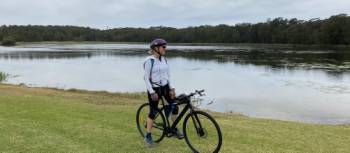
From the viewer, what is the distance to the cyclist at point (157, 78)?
220 inches

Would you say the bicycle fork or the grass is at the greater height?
the bicycle fork

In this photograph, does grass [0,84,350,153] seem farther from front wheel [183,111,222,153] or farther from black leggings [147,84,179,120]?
black leggings [147,84,179,120]

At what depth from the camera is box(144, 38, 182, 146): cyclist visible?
5598mm

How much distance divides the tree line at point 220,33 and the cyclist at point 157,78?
83803mm

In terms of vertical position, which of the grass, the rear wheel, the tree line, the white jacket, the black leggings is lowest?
the grass

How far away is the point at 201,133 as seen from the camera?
5648mm

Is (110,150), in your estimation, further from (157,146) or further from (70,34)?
(70,34)

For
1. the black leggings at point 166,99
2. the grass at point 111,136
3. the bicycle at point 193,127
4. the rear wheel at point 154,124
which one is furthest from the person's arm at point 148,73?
the grass at point 111,136

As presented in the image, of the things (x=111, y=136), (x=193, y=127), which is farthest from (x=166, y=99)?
(x=111, y=136)

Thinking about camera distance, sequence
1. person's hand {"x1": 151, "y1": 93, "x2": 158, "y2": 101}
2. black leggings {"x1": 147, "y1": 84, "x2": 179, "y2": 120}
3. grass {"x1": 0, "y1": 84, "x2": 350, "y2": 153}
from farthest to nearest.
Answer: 1. grass {"x1": 0, "y1": 84, "x2": 350, "y2": 153}
2. black leggings {"x1": 147, "y1": 84, "x2": 179, "y2": 120}
3. person's hand {"x1": 151, "y1": 93, "x2": 158, "y2": 101}

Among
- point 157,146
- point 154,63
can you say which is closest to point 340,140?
point 157,146

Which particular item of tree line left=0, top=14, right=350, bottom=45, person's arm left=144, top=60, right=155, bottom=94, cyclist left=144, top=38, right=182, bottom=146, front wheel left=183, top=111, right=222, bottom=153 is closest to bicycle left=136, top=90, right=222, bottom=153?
front wheel left=183, top=111, right=222, bottom=153

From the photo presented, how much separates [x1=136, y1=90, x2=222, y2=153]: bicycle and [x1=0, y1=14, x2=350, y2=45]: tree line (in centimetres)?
8366

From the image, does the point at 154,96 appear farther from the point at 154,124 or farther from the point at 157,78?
the point at 154,124
